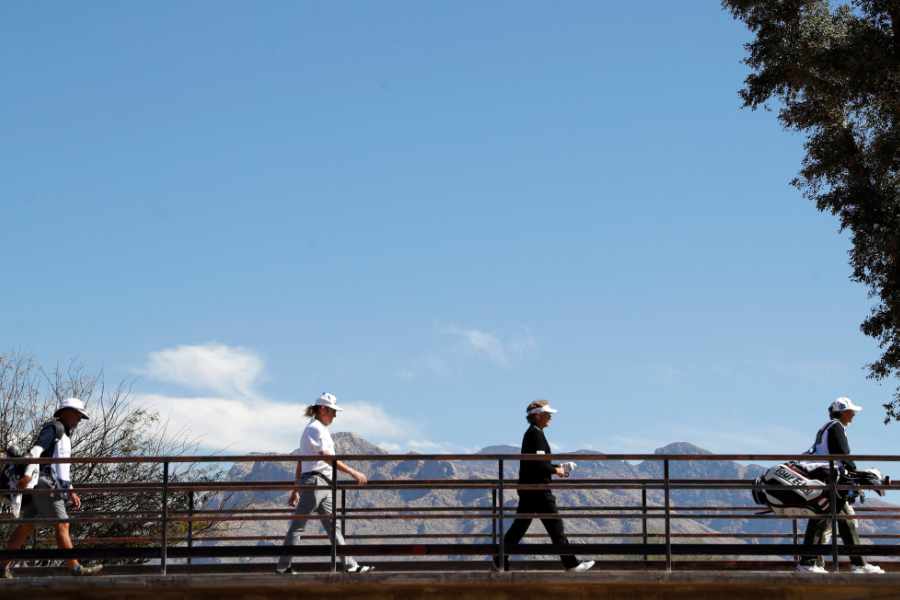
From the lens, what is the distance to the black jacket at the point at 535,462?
1380cm

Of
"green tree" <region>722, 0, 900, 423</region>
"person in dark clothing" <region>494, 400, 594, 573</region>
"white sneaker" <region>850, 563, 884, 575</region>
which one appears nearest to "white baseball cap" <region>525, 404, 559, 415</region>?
"person in dark clothing" <region>494, 400, 594, 573</region>

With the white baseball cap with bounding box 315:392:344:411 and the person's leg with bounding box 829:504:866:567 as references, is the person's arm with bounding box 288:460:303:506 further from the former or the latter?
the person's leg with bounding box 829:504:866:567

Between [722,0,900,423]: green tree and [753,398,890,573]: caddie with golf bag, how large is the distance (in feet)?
34.9

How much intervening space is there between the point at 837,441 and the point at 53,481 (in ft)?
27.8

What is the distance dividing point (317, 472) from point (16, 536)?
3.49 metres

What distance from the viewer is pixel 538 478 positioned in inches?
544

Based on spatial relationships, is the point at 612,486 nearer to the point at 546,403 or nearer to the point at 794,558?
the point at 546,403

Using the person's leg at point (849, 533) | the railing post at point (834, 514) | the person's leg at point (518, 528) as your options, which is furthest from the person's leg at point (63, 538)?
the person's leg at point (849, 533)

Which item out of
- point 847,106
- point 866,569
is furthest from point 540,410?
point 847,106

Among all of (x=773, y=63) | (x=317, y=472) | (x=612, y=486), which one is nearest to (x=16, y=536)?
(x=317, y=472)

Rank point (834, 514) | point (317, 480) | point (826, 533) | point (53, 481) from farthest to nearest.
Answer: point (826, 533) → point (53, 481) → point (317, 480) → point (834, 514)

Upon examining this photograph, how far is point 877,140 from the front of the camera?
24.4m

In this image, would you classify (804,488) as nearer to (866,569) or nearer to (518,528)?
(866,569)

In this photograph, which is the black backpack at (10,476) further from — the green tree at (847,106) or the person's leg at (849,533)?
the green tree at (847,106)
